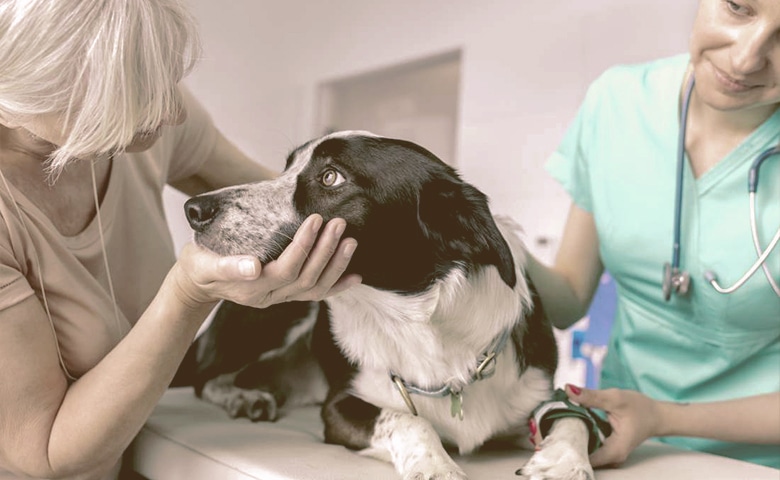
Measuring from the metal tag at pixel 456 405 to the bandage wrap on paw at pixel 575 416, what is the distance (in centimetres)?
12

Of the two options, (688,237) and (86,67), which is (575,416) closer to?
(688,237)

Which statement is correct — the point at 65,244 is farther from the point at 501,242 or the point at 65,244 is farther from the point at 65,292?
the point at 501,242

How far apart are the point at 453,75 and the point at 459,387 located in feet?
10.9

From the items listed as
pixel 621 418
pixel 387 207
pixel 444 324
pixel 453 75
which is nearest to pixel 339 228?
pixel 387 207

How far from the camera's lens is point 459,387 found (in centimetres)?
113

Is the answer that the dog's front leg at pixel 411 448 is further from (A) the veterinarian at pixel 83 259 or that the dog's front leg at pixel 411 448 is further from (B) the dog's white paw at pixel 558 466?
(A) the veterinarian at pixel 83 259

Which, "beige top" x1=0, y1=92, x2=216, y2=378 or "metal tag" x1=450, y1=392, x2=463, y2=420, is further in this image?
"metal tag" x1=450, y1=392, x2=463, y2=420

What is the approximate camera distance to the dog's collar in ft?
3.67

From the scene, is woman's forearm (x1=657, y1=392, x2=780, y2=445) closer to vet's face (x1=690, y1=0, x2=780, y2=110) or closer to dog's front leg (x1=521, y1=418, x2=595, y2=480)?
dog's front leg (x1=521, y1=418, x2=595, y2=480)

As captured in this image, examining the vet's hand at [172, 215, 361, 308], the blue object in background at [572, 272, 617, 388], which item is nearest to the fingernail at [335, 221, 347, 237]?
the vet's hand at [172, 215, 361, 308]

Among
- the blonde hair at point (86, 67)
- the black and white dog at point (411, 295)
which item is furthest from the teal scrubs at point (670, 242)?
the blonde hair at point (86, 67)

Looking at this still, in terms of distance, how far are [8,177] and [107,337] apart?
272 millimetres

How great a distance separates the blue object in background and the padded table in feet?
4.83

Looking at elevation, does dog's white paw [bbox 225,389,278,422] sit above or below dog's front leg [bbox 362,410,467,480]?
below
